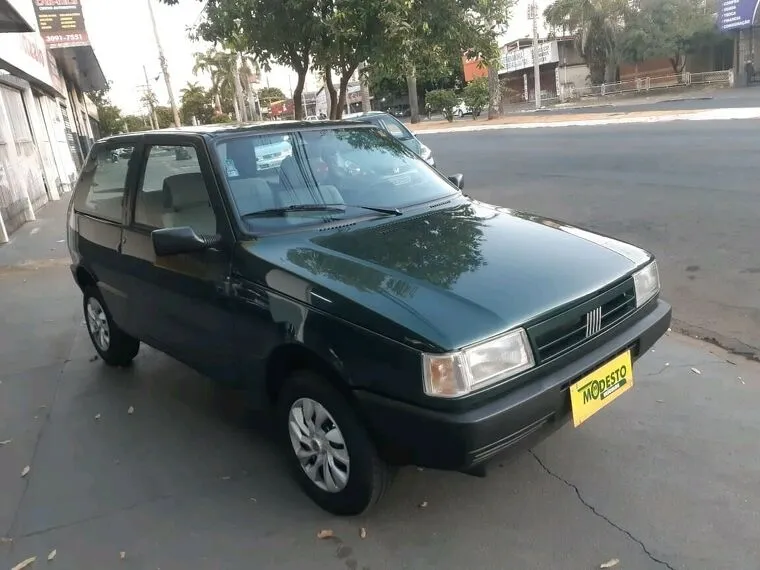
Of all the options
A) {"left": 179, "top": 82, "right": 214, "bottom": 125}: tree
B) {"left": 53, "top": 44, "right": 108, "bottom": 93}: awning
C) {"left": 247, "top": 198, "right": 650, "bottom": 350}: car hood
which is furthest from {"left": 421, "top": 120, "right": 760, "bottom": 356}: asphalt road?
{"left": 179, "top": 82, "right": 214, "bottom": 125}: tree

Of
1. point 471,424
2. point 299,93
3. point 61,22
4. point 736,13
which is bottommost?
point 471,424

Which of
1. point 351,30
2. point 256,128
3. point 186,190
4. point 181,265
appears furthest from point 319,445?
point 351,30

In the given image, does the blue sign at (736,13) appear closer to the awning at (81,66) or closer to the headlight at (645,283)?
the awning at (81,66)

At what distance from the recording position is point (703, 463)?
10.5ft

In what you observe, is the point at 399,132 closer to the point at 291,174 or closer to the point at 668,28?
the point at 291,174

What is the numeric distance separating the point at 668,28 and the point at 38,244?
4909 cm

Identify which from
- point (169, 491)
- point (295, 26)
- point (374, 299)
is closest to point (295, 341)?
point (374, 299)

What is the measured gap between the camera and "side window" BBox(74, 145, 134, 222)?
4270 millimetres

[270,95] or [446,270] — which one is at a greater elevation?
[270,95]

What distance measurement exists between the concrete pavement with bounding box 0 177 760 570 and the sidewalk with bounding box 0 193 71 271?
553cm

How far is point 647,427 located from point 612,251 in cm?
109

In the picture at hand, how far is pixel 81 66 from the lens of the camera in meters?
28.5

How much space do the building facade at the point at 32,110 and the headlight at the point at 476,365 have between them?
9.11 m

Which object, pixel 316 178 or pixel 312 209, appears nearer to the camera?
pixel 312 209
